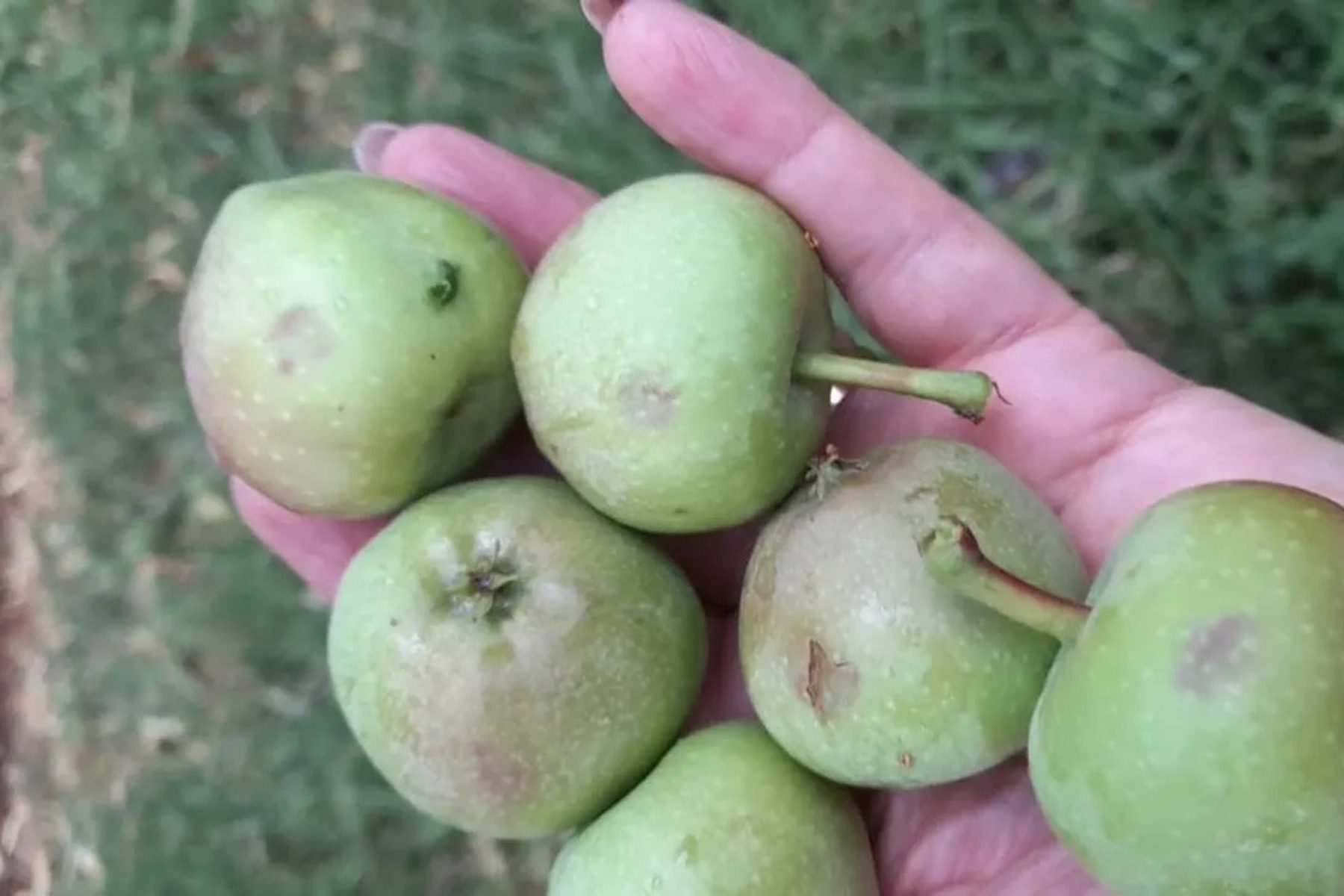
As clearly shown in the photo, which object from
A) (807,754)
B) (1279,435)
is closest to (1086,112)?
(1279,435)

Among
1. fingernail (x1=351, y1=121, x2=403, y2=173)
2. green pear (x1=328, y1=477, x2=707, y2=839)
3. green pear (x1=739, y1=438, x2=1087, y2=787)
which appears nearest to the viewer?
green pear (x1=739, y1=438, x2=1087, y2=787)

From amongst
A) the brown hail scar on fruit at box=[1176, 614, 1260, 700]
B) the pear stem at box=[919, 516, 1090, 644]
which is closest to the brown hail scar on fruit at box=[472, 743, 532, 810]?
the pear stem at box=[919, 516, 1090, 644]

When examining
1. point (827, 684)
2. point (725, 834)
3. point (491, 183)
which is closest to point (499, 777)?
point (725, 834)

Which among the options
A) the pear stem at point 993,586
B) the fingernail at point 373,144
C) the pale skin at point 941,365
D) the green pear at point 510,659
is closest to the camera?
the pear stem at point 993,586

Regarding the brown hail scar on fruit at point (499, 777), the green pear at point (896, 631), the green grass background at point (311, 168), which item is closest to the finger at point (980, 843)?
the green pear at point (896, 631)

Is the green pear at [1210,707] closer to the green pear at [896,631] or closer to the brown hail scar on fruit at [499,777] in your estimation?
the green pear at [896,631]

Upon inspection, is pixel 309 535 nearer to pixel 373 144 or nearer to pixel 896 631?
pixel 373 144

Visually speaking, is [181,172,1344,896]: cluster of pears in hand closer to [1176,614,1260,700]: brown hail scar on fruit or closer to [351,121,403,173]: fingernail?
[1176,614,1260,700]: brown hail scar on fruit
